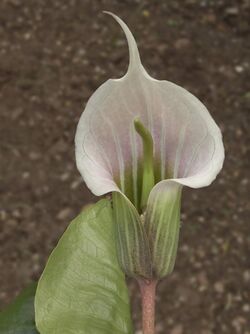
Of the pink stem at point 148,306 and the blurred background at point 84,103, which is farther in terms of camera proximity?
the blurred background at point 84,103

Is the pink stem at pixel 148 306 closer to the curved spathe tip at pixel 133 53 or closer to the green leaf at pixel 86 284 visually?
the green leaf at pixel 86 284

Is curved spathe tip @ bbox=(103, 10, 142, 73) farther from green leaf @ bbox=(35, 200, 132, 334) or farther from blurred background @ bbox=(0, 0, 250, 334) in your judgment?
blurred background @ bbox=(0, 0, 250, 334)

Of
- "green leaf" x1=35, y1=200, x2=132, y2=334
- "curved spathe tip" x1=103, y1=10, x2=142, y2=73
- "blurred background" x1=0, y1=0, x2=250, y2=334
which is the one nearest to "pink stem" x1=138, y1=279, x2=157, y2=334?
"green leaf" x1=35, y1=200, x2=132, y2=334

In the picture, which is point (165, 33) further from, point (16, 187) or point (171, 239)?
point (171, 239)

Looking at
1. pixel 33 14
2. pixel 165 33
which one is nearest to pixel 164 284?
pixel 165 33

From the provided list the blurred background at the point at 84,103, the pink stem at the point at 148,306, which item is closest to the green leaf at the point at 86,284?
the pink stem at the point at 148,306

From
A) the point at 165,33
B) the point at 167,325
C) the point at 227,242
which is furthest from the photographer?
the point at 165,33
